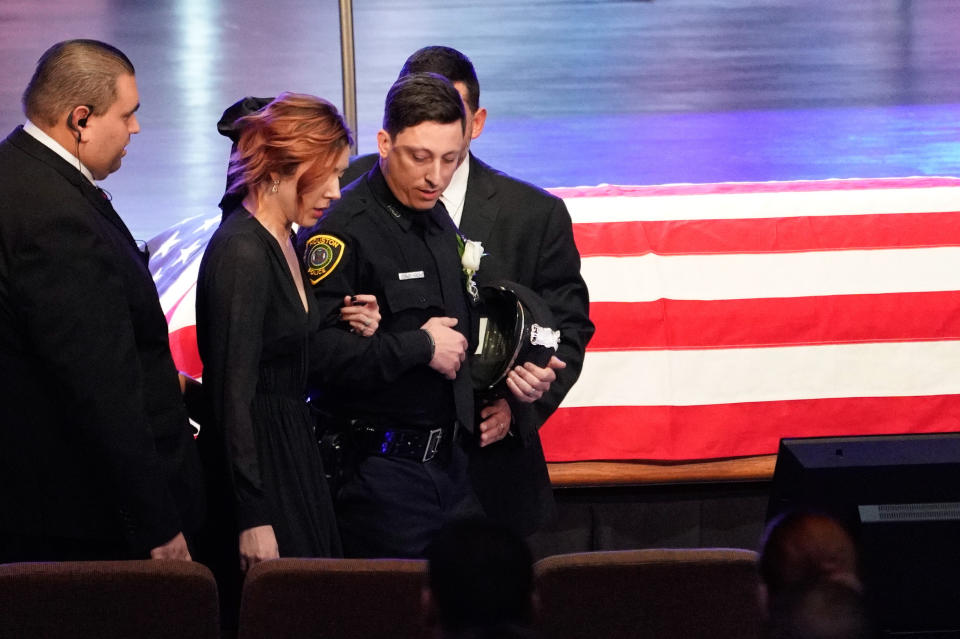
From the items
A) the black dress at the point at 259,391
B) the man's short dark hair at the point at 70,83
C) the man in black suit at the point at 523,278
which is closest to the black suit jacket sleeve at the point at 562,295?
the man in black suit at the point at 523,278

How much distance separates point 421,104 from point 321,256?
0.35m

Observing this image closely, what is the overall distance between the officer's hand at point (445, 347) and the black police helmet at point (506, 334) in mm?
133

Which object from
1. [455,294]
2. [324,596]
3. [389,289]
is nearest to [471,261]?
[455,294]

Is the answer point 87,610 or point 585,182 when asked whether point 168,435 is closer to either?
point 87,610

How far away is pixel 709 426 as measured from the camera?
11.6ft

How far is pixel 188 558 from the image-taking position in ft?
7.16

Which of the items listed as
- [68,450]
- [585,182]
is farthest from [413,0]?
[68,450]

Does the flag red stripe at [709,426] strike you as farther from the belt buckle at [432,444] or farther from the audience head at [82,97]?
the audience head at [82,97]

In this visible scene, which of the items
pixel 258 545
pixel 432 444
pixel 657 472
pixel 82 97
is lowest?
pixel 657 472

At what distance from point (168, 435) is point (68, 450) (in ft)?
0.58

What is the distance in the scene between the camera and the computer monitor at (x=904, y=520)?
1789 mm

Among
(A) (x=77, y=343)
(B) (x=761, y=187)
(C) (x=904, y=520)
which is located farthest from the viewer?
(B) (x=761, y=187)

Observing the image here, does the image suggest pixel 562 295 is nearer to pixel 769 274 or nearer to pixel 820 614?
pixel 769 274

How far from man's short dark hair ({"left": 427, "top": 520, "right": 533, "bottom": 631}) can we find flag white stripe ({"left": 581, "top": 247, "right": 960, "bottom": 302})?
2206 millimetres
